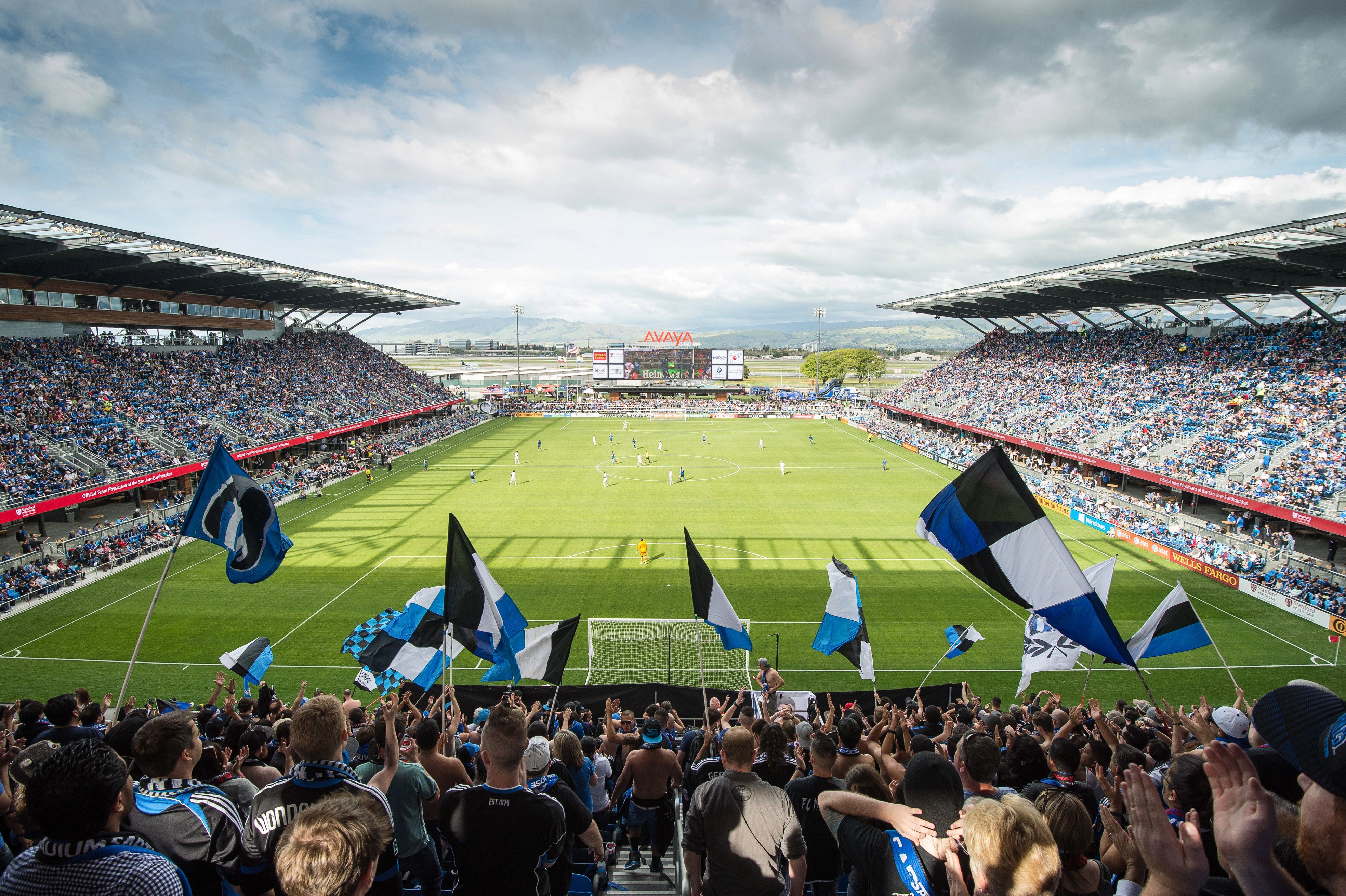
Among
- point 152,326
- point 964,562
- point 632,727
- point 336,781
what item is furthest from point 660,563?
point 152,326

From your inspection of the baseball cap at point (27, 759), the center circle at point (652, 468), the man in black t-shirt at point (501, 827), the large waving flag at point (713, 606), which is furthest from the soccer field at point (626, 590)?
the man in black t-shirt at point (501, 827)

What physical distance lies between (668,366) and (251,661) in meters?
82.2

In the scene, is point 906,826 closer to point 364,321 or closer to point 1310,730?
point 1310,730

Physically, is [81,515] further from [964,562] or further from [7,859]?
[964,562]

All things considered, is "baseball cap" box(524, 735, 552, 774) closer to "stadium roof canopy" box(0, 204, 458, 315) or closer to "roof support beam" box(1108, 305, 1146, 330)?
"stadium roof canopy" box(0, 204, 458, 315)

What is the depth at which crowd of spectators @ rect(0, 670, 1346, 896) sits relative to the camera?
8.09ft

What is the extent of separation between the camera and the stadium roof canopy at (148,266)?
28406 millimetres

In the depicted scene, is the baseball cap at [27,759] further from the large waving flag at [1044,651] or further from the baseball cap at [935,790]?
the large waving flag at [1044,651]

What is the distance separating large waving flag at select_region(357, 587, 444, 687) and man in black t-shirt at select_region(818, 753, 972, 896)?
8.69m

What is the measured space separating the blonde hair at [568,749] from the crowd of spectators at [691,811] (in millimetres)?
38

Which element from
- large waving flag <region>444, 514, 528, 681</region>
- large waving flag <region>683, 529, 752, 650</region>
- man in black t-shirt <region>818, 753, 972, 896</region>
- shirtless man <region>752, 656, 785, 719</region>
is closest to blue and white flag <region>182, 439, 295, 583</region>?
large waving flag <region>444, 514, 528, 681</region>

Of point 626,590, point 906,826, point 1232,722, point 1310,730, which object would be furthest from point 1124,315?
point 1310,730

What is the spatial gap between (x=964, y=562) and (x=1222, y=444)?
35985 mm

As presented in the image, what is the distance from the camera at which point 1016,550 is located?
24.1ft
